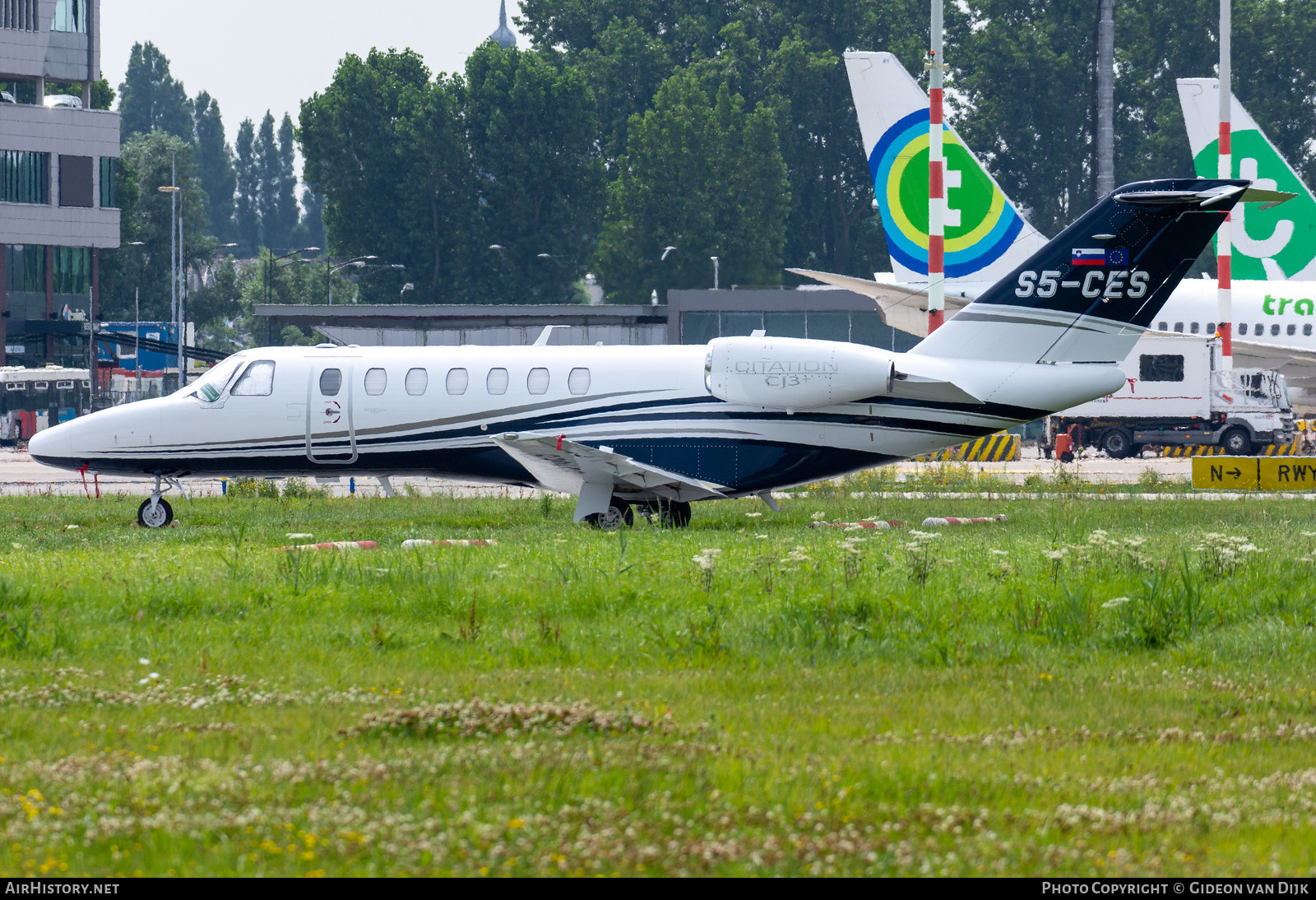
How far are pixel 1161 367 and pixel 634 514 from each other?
23888mm

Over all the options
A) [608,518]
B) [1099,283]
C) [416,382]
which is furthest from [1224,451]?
[416,382]

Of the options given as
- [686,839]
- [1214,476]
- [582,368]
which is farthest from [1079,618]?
[1214,476]

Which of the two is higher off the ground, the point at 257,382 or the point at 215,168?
the point at 215,168

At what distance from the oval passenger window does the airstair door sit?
89cm

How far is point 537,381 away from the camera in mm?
Answer: 21719

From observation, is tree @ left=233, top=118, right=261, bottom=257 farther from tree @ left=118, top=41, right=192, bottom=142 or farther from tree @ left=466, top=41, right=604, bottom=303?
tree @ left=466, top=41, right=604, bottom=303

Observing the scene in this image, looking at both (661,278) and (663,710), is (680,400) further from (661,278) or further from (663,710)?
(661,278)

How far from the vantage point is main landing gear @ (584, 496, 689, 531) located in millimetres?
21734

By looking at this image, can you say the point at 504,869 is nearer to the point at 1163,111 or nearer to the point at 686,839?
the point at 686,839

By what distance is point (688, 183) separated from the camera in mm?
97812

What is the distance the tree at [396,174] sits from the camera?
102 meters

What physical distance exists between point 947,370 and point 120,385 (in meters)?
59.2

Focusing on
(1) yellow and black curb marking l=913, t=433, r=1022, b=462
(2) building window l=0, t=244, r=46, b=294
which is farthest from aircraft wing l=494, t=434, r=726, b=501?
(2) building window l=0, t=244, r=46, b=294

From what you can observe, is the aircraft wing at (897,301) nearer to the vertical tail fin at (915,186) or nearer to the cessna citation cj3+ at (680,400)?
the vertical tail fin at (915,186)
